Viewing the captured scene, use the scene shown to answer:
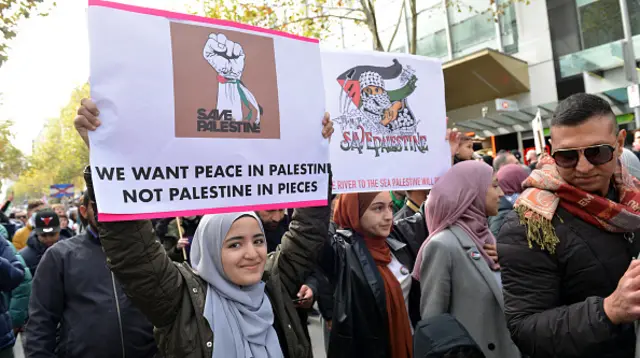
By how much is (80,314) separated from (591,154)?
8.87ft

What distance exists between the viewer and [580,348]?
1539 mm

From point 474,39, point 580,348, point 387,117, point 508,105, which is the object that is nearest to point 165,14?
point 387,117

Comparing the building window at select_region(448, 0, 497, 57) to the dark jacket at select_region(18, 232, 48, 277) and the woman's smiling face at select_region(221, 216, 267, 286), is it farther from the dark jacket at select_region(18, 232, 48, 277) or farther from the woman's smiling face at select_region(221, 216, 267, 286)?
the woman's smiling face at select_region(221, 216, 267, 286)

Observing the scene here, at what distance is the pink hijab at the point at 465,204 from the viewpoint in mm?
2812

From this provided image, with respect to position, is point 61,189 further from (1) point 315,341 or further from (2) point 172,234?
(1) point 315,341

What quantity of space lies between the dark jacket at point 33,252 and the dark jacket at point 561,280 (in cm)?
536

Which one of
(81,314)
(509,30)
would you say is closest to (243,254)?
(81,314)

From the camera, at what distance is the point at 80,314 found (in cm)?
265

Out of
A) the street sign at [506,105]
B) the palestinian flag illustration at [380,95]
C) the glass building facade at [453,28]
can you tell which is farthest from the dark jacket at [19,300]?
the street sign at [506,105]

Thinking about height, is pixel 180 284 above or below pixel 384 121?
below

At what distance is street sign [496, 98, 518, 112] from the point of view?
15.6 meters

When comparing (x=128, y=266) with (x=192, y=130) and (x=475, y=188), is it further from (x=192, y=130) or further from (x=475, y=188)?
(x=475, y=188)

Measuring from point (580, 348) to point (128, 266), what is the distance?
5.43ft

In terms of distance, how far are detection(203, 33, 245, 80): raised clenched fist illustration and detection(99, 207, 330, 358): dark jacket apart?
0.72 meters
